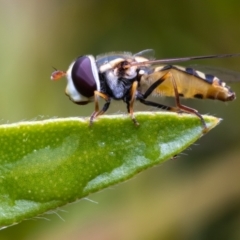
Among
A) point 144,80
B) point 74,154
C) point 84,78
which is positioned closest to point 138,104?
point 144,80

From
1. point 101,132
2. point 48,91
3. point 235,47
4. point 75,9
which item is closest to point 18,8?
point 75,9

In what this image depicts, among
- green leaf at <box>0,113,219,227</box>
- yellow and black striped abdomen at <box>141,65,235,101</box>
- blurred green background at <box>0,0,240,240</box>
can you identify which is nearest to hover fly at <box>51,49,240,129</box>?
yellow and black striped abdomen at <box>141,65,235,101</box>

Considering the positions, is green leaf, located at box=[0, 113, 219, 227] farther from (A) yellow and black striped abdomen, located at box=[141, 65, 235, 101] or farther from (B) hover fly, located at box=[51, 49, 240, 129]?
(A) yellow and black striped abdomen, located at box=[141, 65, 235, 101]

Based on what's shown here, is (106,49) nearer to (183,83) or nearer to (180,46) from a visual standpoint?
(180,46)

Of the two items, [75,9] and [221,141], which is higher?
[75,9]

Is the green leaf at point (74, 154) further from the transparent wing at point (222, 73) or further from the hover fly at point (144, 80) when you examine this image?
the transparent wing at point (222, 73)

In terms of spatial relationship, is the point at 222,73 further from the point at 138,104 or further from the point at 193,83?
the point at 138,104
